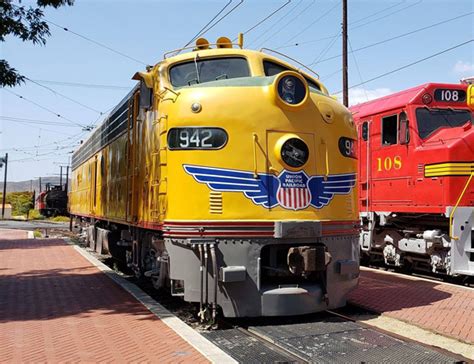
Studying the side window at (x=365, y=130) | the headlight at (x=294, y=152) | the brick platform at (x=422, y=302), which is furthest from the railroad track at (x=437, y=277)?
the headlight at (x=294, y=152)

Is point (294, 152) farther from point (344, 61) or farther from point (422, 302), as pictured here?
point (344, 61)

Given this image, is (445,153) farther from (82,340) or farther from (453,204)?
(82,340)

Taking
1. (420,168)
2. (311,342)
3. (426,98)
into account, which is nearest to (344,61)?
(426,98)

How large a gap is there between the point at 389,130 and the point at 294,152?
5801mm

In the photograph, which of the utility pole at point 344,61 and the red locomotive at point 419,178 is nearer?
the red locomotive at point 419,178

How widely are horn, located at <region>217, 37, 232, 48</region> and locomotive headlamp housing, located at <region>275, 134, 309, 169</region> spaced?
7.38 ft

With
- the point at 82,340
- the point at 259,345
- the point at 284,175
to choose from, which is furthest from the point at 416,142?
the point at 82,340

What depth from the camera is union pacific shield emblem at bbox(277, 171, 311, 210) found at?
7051 mm

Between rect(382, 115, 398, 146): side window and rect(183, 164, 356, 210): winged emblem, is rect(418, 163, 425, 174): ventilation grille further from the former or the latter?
rect(183, 164, 356, 210): winged emblem

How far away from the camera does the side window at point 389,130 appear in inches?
473

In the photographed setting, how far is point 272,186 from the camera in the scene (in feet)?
23.0

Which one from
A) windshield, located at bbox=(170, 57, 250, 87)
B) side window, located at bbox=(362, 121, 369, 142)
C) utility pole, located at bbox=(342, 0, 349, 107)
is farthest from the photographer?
utility pole, located at bbox=(342, 0, 349, 107)

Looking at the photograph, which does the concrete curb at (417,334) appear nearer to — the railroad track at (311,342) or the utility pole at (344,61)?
the railroad track at (311,342)

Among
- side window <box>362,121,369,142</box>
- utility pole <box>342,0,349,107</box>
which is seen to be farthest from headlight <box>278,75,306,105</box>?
utility pole <box>342,0,349,107</box>
